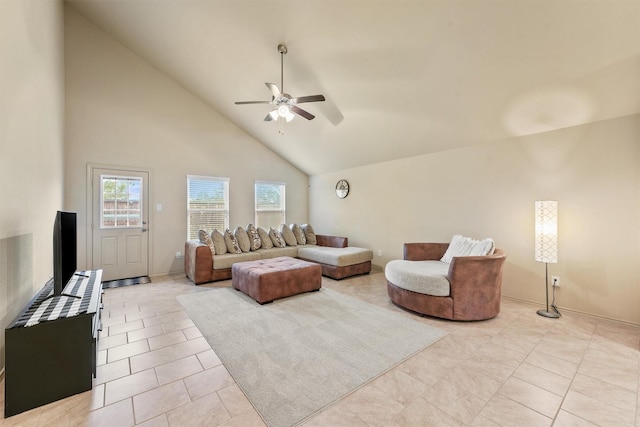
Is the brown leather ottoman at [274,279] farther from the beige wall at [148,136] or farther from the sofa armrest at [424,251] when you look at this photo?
the beige wall at [148,136]

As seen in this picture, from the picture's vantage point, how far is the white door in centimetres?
456

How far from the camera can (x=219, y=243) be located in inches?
191

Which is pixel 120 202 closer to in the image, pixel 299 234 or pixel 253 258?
pixel 253 258

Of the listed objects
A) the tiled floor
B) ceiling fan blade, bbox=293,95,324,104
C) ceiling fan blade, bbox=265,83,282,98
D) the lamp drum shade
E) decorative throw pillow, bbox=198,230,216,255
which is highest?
ceiling fan blade, bbox=265,83,282,98

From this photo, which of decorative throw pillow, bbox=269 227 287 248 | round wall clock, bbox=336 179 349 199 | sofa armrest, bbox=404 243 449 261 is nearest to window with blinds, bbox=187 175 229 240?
decorative throw pillow, bbox=269 227 287 248

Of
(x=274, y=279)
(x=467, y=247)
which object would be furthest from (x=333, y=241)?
(x=467, y=247)

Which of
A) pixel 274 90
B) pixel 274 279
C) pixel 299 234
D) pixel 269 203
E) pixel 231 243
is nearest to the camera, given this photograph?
pixel 274 90

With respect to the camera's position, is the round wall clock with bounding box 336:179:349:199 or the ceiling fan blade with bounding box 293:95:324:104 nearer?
the ceiling fan blade with bounding box 293:95:324:104

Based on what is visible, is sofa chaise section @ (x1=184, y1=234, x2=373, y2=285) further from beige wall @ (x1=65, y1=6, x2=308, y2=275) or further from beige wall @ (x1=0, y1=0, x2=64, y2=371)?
beige wall @ (x1=0, y1=0, x2=64, y2=371)

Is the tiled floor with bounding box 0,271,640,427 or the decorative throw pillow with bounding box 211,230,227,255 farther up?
the decorative throw pillow with bounding box 211,230,227,255

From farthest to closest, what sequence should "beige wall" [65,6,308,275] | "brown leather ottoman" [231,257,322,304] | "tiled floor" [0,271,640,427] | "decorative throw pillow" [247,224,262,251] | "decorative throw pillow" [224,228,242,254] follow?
"decorative throw pillow" [247,224,262,251] < "decorative throw pillow" [224,228,242,254] < "beige wall" [65,6,308,275] < "brown leather ottoman" [231,257,322,304] < "tiled floor" [0,271,640,427]

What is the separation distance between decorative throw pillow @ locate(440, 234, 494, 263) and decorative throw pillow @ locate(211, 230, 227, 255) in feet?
12.2

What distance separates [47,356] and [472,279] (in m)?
3.66

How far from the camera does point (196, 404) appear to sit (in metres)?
1.69
